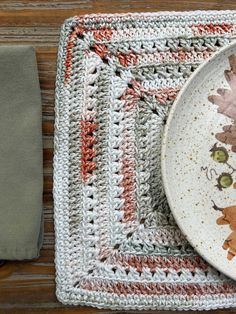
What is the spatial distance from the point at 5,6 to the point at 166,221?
412 millimetres

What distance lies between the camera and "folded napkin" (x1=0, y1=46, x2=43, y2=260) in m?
0.78

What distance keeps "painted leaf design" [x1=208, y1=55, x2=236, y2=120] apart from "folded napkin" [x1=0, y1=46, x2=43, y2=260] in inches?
10.6

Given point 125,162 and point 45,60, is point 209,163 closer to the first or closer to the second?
point 125,162

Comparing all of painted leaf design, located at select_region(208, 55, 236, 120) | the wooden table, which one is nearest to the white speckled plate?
painted leaf design, located at select_region(208, 55, 236, 120)

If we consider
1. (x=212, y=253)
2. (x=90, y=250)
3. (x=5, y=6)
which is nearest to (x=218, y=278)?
(x=212, y=253)

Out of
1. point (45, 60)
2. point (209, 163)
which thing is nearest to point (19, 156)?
point (45, 60)

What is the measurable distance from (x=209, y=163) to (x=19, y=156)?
0.28 m

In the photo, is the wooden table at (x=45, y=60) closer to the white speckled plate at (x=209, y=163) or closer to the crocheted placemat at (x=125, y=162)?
the crocheted placemat at (x=125, y=162)

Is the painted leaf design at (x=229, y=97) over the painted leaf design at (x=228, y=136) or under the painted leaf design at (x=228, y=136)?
over

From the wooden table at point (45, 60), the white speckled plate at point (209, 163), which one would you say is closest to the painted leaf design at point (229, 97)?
the white speckled plate at point (209, 163)

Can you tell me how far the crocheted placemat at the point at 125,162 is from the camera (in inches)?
31.0

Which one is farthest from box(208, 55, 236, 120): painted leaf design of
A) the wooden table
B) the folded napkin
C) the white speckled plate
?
the folded napkin

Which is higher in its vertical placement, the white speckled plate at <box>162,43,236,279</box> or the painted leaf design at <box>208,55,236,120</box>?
the painted leaf design at <box>208,55,236,120</box>

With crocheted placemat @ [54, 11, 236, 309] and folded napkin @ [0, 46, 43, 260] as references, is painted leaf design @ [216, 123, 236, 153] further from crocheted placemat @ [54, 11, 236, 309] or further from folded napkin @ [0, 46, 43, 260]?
folded napkin @ [0, 46, 43, 260]
